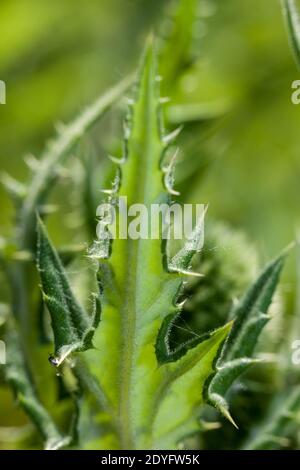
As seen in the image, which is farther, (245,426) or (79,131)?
(245,426)

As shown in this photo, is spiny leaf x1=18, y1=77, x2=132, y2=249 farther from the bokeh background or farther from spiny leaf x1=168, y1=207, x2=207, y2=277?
the bokeh background

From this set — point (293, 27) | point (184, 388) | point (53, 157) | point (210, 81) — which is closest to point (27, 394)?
point (184, 388)

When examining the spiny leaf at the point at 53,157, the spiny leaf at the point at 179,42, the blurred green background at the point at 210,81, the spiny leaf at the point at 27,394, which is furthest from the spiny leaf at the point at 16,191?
the blurred green background at the point at 210,81

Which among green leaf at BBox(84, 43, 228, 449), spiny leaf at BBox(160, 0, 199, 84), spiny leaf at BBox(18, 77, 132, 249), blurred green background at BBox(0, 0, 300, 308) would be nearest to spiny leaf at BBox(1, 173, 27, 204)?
spiny leaf at BBox(18, 77, 132, 249)

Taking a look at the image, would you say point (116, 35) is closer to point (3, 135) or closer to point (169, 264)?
point (3, 135)

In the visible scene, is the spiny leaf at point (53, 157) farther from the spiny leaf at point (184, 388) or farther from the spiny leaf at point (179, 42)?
the spiny leaf at point (184, 388)

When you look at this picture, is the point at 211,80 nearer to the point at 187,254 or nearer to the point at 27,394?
the point at 27,394

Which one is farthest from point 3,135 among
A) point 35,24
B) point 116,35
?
point 116,35
